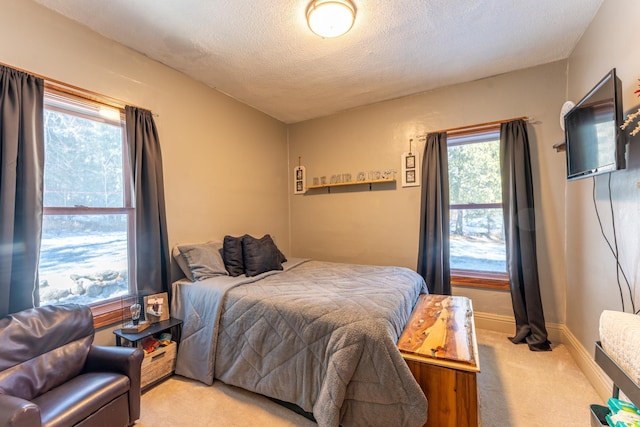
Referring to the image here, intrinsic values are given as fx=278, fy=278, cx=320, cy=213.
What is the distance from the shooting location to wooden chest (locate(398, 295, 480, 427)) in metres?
1.52

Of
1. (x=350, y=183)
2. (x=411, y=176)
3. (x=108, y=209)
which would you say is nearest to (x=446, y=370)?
(x=411, y=176)

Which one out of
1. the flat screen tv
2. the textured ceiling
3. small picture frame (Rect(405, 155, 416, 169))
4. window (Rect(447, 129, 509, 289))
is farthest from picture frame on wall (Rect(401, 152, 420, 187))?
the flat screen tv

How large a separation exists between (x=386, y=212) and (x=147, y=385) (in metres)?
2.96

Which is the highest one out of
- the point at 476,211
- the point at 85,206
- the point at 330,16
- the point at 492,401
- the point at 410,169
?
the point at 330,16

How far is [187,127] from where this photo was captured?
2885mm

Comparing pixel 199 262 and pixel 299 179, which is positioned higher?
pixel 299 179

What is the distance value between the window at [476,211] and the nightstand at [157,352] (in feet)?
9.58

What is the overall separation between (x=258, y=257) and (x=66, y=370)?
158cm

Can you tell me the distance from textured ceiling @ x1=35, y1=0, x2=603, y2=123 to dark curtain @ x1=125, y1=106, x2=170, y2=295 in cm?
69

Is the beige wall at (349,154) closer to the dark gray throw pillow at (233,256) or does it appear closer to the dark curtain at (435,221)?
the dark curtain at (435,221)

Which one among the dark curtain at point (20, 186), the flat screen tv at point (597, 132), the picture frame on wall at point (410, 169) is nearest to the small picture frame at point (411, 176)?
the picture frame on wall at point (410, 169)

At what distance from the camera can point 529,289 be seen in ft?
9.00

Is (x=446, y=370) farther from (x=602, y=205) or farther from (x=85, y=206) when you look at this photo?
(x=85, y=206)

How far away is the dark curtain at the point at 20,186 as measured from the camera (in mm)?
1673
